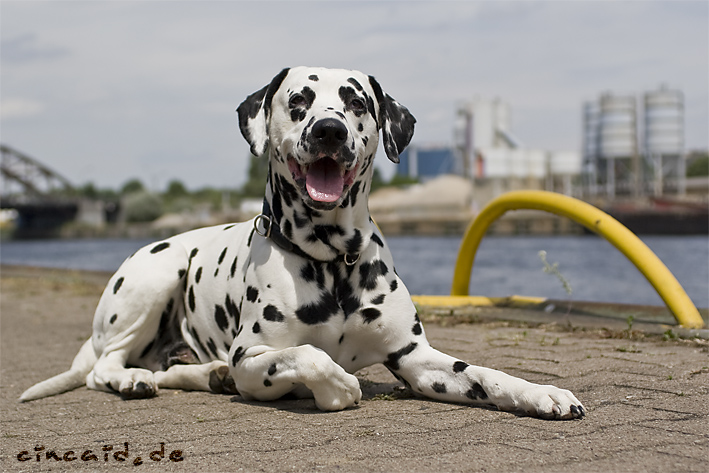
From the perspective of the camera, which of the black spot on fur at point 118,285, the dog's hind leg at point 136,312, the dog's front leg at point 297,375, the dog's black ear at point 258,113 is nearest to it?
the dog's front leg at point 297,375

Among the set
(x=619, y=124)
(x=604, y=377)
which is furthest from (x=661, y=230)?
(x=604, y=377)

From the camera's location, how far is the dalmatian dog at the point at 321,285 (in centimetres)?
380

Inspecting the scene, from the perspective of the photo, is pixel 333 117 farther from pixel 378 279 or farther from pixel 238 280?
pixel 238 280

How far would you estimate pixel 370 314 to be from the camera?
13.2 feet

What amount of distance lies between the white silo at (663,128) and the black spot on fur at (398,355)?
95092 mm

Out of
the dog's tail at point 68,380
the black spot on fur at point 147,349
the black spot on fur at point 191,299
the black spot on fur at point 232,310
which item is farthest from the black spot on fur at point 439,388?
the dog's tail at point 68,380

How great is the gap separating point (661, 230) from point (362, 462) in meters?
62.0

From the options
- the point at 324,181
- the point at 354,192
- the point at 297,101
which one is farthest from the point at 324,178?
the point at 297,101

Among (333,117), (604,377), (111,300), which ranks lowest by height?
(604,377)

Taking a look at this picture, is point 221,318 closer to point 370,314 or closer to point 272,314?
point 272,314

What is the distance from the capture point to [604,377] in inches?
170

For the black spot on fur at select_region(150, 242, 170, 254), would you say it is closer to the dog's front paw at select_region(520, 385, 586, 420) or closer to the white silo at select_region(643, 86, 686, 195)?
the dog's front paw at select_region(520, 385, 586, 420)

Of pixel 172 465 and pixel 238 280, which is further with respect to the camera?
pixel 238 280

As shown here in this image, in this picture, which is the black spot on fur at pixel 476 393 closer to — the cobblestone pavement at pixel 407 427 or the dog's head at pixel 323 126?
the cobblestone pavement at pixel 407 427
